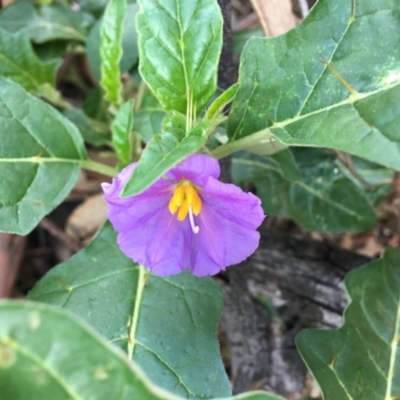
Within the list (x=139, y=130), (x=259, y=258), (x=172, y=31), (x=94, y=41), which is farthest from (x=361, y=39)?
(x=94, y=41)

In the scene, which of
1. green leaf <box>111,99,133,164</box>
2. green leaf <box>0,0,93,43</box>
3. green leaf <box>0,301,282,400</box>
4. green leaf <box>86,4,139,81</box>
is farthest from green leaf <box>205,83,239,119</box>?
green leaf <box>0,0,93,43</box>

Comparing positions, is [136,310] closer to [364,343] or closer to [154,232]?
[154,232]

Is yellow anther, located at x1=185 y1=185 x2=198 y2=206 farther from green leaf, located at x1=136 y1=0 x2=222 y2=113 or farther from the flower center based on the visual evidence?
green leaf, located at x1=136 y1=0 x2=222 y2=113

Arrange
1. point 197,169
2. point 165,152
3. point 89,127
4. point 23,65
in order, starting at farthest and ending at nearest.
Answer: point 89,127, point 23,65, point 197,169, point 165,152

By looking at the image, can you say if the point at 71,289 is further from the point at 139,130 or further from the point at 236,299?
the point at 236,299

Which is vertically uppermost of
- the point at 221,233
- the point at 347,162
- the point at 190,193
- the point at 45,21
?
the point at 45,21

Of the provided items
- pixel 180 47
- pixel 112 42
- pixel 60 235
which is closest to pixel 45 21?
pixel 112 42
